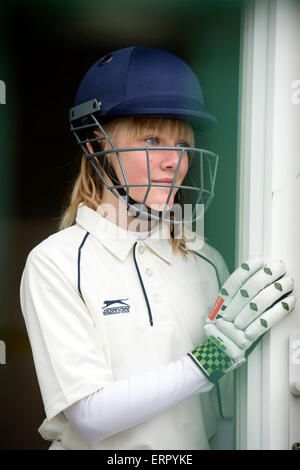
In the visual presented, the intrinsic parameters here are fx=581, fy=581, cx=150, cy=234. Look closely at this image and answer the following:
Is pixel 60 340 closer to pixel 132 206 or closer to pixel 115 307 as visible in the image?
pixel 115 307

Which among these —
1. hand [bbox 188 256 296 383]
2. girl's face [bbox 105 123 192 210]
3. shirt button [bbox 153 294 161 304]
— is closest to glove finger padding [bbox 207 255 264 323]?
hand [bbox 188 256 296 383]

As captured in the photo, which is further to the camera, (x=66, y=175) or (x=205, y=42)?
(x=66, y=175)

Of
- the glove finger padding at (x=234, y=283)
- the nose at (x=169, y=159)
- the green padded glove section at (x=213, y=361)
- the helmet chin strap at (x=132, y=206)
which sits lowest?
the green padded glove section at (x=213, y=361)

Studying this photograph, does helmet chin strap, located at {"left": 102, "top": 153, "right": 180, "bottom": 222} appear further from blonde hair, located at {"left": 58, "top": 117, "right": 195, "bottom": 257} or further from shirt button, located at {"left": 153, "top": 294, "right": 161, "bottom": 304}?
shirt button, located at {"left": 153, "top": 294, "right": 161, "bottom": 304}

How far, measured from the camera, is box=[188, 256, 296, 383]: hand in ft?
3.84

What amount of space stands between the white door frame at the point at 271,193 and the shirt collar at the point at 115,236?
0.20 meters

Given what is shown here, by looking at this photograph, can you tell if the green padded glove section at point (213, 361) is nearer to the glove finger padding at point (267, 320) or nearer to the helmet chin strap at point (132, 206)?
the glove finger padding at point (267, 320)

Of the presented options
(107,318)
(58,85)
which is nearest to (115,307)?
→ (107,318)

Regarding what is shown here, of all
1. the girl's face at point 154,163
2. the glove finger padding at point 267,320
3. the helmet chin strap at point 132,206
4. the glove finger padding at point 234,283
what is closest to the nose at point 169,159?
the girl's face at point 154,163

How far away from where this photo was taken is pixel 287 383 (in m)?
1.19

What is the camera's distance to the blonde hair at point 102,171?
129 cm

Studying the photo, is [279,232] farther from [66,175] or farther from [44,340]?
[66,175]

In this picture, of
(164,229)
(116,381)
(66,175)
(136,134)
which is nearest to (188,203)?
(164,229)

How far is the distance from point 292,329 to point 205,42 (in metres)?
0.71
